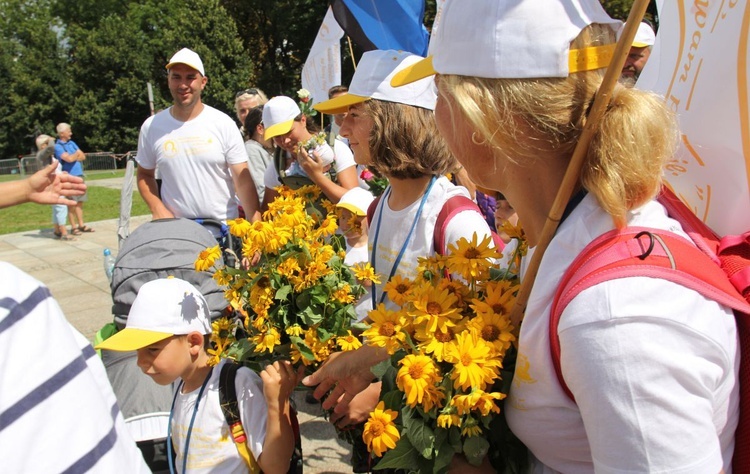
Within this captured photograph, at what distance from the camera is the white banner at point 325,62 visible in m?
6.16

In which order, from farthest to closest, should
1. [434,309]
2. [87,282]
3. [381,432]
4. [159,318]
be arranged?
[87,282], [159,318], [434,309], [381,432]

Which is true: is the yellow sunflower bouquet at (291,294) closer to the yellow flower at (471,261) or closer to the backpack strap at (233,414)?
the backpack strap at (233,414)

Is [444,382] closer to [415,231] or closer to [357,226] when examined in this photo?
[415,231]

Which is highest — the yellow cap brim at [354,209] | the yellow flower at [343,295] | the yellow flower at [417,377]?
the yellow flower at [417,377]

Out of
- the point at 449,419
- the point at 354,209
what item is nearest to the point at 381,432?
the point at 449,419

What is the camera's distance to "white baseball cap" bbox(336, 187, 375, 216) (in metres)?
2.98

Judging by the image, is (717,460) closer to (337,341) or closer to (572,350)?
(572,350)

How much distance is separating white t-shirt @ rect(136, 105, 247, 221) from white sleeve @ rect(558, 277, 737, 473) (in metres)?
3.71

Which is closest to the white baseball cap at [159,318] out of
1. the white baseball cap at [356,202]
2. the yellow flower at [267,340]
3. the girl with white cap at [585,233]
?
the yellow flower at [267,340]

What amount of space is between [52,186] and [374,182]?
7.57 ft

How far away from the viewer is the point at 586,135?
1.06 metres

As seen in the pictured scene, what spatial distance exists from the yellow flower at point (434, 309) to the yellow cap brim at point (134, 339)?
3.84ft

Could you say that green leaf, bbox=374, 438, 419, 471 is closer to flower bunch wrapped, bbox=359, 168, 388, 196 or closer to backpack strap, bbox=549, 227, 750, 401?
backpack strap, bbox=549, 227, 750, 401

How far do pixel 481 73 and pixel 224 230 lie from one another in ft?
11.5
